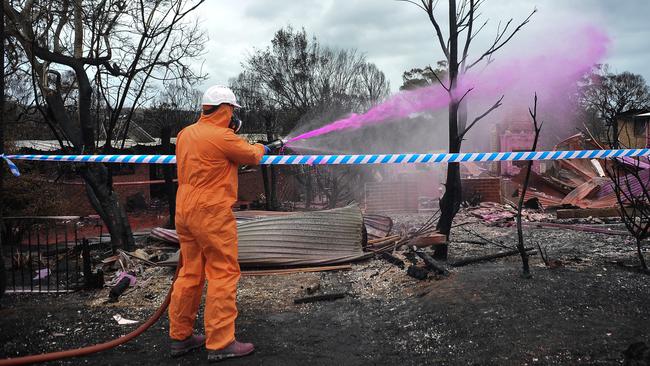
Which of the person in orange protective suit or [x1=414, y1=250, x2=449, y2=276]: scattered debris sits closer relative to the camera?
the person in orange protective suit

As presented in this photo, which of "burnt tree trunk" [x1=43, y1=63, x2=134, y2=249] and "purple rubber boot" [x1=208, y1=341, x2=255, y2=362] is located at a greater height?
"burnt tree trunk" [x1=43, y1=63, x2=134, y2=249]

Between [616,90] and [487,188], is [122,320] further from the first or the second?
[616,90]

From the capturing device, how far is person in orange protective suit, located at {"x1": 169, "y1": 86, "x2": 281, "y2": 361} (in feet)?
11.4

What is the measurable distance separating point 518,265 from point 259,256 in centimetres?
315

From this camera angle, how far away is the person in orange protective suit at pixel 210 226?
11.4 ft

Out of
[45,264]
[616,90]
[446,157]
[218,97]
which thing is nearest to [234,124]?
[218,97]

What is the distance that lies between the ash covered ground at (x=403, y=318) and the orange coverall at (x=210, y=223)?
13.6 inches

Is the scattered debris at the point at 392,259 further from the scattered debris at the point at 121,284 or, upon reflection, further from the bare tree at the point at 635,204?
the scattered debris at the point at 121,284

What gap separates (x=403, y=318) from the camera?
4.29 meters

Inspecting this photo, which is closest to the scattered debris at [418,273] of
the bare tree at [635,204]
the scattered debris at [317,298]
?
the scattered debris at [317,298]

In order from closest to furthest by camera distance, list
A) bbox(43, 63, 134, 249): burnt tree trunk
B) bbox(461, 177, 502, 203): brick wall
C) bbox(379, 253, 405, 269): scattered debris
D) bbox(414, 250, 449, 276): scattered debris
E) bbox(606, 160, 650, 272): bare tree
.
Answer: bbox(606, 160, 650, 272): bare tree < bbox(414, 250, 449, 276): scattered debris < bbox(379, 253, 405, 269): scattered debris < bbox(43, 63, 134, 249): burnt tree trunk < bbox(461, 177, 502, 203): brick wall

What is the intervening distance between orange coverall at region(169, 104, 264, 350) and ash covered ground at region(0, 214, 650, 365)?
345 mm

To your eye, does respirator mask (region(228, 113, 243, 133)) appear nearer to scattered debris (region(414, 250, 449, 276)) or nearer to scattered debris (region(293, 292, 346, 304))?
scattered debris (region(293, 292, 346, 304))

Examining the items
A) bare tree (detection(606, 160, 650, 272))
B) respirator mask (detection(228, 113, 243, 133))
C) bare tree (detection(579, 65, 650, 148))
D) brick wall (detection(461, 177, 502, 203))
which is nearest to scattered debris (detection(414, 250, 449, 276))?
bare tree (detection(606, 160, 650, 272))
